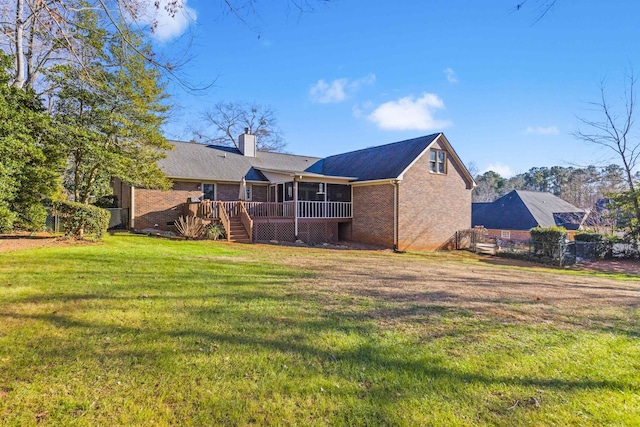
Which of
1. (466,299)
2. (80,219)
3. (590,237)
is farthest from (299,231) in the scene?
(590,237)

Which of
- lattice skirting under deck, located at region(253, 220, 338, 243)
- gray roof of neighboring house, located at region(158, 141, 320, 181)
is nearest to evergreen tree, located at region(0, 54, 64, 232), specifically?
gray roof of neighboring house, located at region(158, 141, 320, 181)

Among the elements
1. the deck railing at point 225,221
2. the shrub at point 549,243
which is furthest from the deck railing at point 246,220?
the shrub at point 549,243

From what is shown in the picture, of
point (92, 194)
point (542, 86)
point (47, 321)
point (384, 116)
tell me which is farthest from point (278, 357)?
point (384, 116)

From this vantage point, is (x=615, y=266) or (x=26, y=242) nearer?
(x=26, y=242)

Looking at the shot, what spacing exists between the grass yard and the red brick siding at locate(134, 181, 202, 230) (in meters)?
11.6

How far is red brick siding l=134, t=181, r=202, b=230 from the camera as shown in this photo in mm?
17750

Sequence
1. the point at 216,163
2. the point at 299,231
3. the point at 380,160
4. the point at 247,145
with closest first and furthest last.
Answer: the point at 299,231, the point at 380,160, the point at 216,163, the point at 247,145

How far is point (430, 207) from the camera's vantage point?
61.9 feet

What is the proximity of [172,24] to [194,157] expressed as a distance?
1656 centimetres

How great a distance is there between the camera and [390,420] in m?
2.62

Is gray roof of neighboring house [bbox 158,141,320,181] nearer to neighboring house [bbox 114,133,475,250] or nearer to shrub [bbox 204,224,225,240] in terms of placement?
neighboring house [bbox 114,133,475,250]

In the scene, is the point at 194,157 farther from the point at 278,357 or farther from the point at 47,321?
the point at 278,357

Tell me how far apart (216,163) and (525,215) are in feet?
89.9

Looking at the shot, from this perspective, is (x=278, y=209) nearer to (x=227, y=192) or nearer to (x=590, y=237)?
(x=227, y=192)
